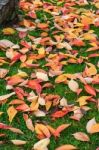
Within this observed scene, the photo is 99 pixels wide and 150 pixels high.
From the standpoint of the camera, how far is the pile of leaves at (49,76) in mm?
3012

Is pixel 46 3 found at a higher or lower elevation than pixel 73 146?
higher

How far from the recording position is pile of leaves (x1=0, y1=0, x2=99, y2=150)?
3.01 m

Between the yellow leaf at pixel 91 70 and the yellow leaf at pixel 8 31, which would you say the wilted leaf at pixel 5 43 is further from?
the yellow leaf at pixel 91 70

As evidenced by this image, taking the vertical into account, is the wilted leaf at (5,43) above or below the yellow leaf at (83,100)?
above

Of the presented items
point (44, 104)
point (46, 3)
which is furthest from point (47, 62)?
point (46, 3)

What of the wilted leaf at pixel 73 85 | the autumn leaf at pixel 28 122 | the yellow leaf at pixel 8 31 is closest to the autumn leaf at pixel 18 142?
the autumn leaf at pixel 28 122

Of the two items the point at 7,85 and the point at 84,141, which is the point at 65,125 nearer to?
the point at 84,141

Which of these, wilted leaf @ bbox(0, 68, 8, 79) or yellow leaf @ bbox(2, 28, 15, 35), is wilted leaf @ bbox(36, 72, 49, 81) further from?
yellow leaf @ bbox(2, 28, 15, 35)

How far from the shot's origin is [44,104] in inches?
127

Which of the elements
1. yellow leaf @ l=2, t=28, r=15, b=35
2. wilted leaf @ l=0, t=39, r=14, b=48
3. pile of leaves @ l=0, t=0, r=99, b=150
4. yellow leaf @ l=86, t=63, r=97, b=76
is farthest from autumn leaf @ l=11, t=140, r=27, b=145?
yellow leaf @ l=2, t=28, r=15, b=35

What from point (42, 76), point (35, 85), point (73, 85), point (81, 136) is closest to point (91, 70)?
point (73, 85)

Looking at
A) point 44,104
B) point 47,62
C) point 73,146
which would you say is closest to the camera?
point 73,146

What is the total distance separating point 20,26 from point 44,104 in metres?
1.57

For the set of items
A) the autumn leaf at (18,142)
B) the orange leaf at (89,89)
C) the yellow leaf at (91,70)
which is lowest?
the autumn leaf at (18,142)
